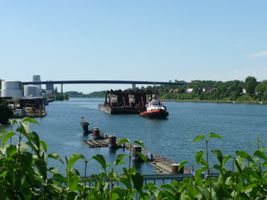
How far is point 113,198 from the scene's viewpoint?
2104mm

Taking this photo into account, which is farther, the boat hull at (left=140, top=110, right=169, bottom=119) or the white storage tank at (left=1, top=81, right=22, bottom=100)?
the white storage tank at (left=1, top=81, right=22, bottom=100)

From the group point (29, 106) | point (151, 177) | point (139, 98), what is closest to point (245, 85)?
point (139, 98)

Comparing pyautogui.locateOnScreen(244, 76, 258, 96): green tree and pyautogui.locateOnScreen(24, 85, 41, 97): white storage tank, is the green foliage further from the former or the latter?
pyautogui.locateOnScreen(244, 76, 258, 96): green tree

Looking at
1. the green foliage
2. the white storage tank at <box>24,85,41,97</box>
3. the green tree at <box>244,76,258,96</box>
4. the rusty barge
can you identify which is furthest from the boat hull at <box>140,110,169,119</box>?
the green tree at <box>244,76,258,96</box>

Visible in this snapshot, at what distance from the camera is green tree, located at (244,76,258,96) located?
177m

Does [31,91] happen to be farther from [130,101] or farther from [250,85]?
[250,85]

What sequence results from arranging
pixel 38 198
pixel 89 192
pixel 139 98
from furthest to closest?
pixel 139 98 < pixel 89 192 < pixel 38 198

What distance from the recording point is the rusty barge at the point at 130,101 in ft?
345

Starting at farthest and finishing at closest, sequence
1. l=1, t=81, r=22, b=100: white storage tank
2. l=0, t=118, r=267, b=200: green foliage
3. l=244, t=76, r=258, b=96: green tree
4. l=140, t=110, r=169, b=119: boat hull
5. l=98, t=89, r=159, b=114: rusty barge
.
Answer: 1. l=244, t=76, r=258, b=96: green tree
2. l=1, t=81, r=22, b=100: white storage tank
3. l=98, t=89, r=159, b=114: rusty barge
4. l=140, t=110, r=169, b=119: boat hull
5. l=0, t=118, r=267, b=200: green foliage

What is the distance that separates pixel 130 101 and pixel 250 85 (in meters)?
77.4

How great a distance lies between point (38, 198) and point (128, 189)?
389 mm

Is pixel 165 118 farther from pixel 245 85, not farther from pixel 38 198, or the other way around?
pixel 245 85

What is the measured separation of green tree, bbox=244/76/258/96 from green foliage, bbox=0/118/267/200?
179292 millimetres

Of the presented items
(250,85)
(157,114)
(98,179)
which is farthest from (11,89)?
(98,179)
